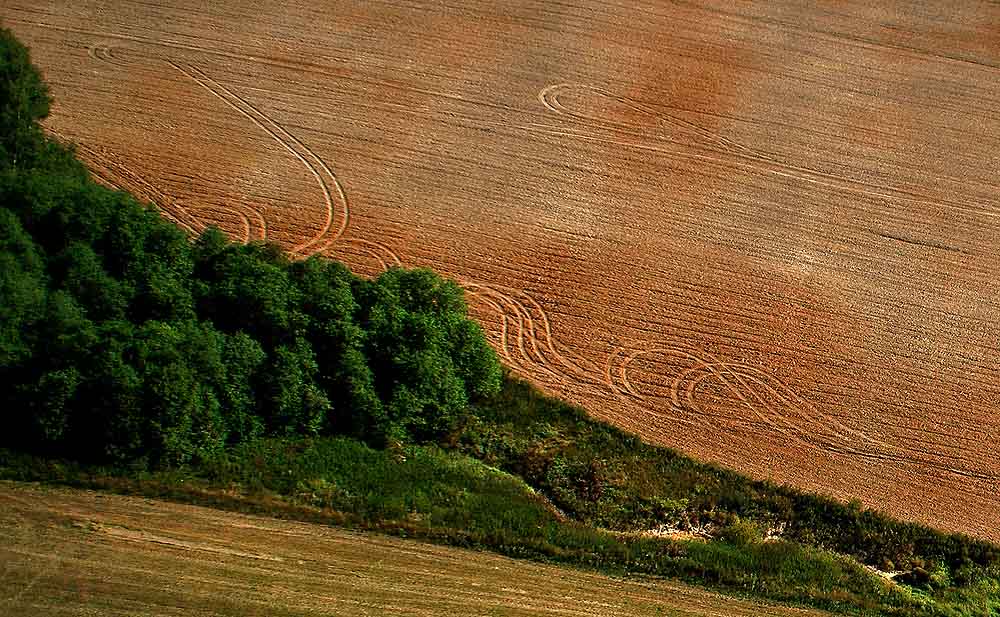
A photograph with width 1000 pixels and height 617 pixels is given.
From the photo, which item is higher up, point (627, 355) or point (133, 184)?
point (133, 184)

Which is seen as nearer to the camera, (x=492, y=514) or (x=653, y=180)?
(x=492, y=514)

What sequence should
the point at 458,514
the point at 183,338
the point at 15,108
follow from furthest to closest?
the point at 15,108 < the point at 458,514 < the point at 183,338

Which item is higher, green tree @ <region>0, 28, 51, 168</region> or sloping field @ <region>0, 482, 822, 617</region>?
green tree @ <region>0, 28, 51, 168</region>

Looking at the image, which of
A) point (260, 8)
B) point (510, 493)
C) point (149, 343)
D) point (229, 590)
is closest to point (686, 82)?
point (260, 8)

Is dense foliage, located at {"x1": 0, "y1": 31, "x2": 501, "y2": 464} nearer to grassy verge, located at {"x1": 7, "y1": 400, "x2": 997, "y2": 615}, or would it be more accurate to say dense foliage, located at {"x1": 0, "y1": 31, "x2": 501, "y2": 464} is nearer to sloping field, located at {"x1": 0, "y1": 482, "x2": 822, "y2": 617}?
grassy verge, located at {"x1": 7, "y1": 400, "x2": 997, "y2": 615}

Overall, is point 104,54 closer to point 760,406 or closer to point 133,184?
point 133,184

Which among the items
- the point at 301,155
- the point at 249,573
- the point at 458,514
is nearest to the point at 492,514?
the point at 458,514

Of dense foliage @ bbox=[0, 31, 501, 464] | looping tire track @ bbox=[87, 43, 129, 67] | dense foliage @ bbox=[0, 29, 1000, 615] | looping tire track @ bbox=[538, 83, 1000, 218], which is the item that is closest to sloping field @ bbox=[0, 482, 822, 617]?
dense foliage @ bbox=[0, 29, 1000, 615]
